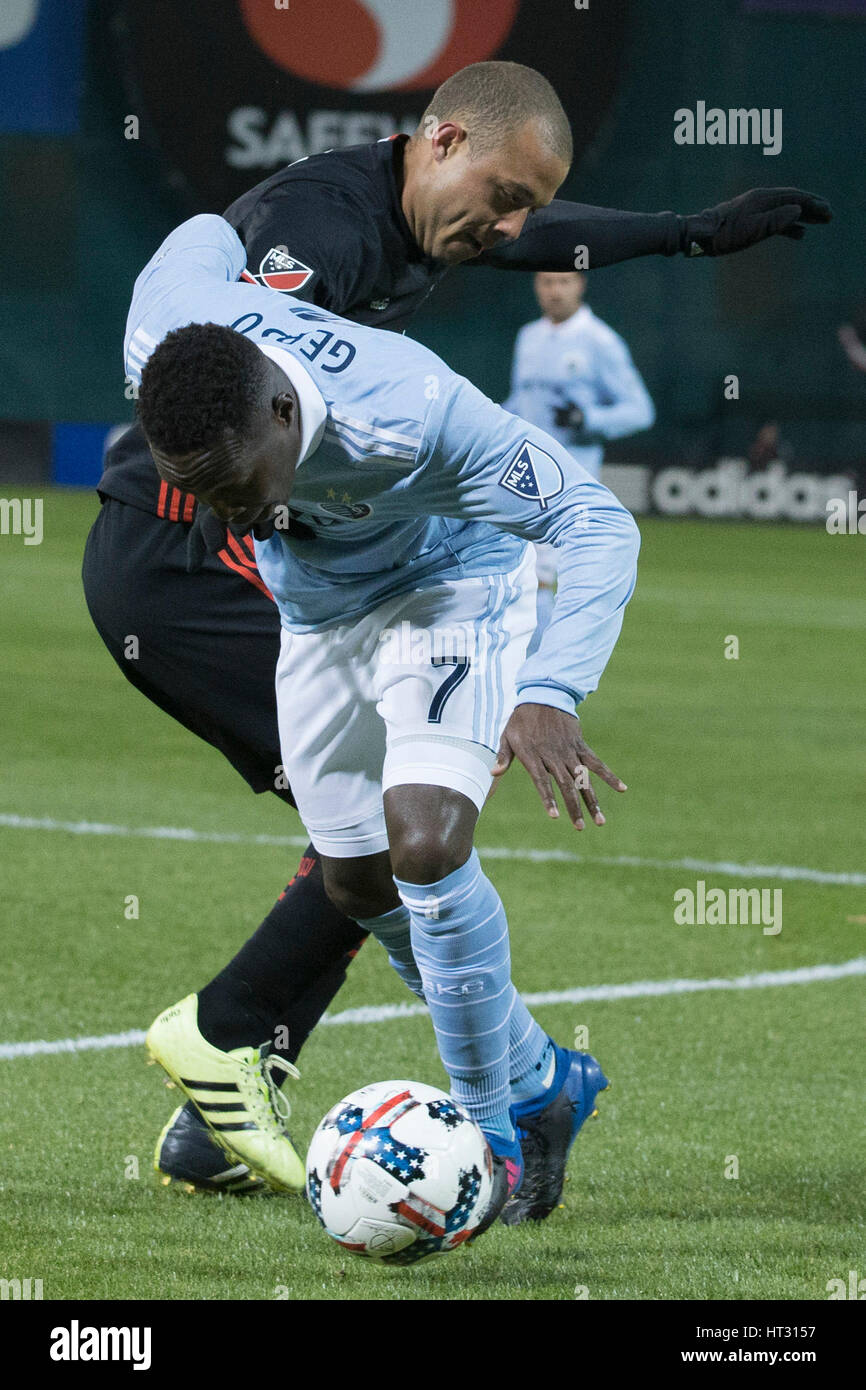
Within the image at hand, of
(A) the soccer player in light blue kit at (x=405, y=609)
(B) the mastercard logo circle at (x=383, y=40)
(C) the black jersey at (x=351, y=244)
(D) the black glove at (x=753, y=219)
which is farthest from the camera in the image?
(B) the mastercard logo circle at (x=383, y=40)

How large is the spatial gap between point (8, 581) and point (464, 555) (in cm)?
1204

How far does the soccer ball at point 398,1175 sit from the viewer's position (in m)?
3.21

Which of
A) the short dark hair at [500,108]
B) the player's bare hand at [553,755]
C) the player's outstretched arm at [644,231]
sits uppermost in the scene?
the short dark hair at [500,108]

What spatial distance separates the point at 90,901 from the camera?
20.0 feet

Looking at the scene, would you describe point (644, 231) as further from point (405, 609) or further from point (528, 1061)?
point (528, 1061)

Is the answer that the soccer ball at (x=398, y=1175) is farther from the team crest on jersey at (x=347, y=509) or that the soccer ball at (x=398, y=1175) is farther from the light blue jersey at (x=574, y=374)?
the light blue jersey at (x=574, y=374)

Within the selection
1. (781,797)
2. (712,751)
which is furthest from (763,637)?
(781,797)

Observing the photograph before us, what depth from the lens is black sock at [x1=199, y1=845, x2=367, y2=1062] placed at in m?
4.07

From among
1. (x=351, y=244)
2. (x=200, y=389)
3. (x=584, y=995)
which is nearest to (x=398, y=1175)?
(x=200, y=389)

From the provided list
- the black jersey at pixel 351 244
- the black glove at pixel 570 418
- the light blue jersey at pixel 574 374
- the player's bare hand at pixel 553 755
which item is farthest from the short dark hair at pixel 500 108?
the light blue jersey at pixel 574 374

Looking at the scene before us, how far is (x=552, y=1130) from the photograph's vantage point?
384cm

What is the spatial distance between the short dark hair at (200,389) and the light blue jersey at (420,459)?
0.16 metres

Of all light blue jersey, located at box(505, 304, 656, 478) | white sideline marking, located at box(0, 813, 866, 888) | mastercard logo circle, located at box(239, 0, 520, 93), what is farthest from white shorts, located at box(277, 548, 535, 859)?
mastercard logo circle, located at box(239, 0, 520, 93)

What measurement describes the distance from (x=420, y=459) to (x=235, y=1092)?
1.42 metres
